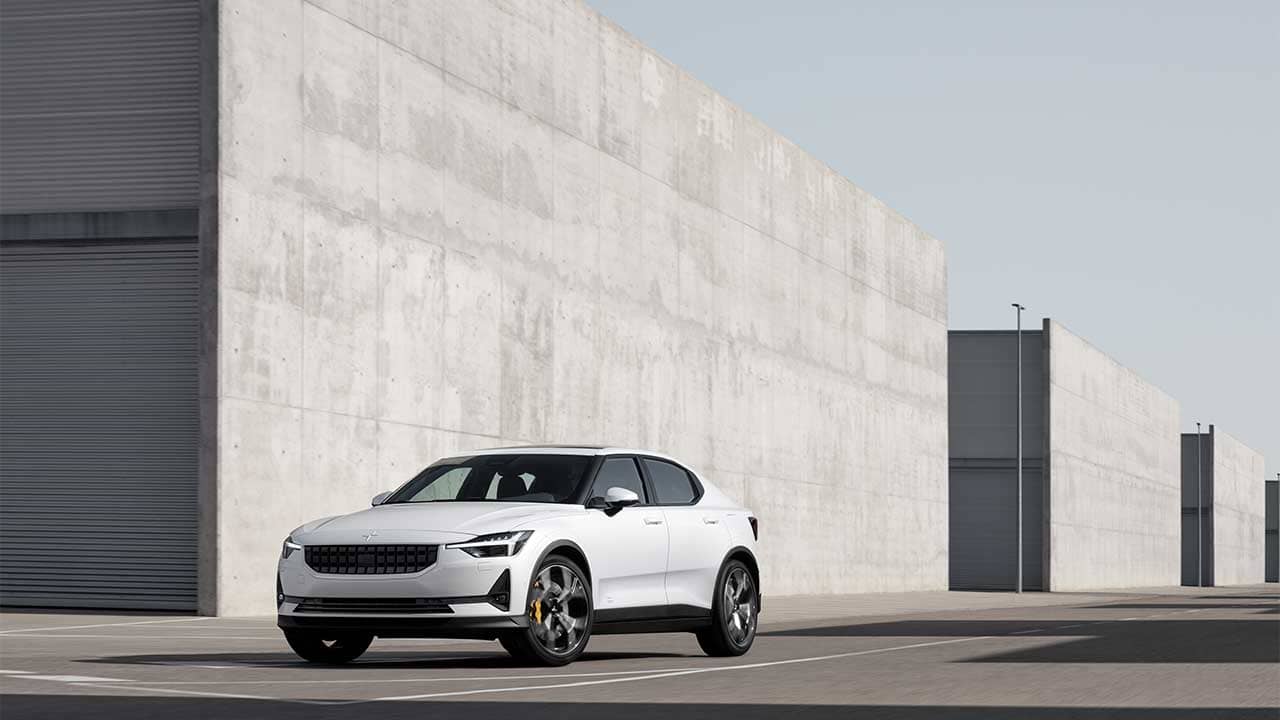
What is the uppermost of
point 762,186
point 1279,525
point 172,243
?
point 762,186

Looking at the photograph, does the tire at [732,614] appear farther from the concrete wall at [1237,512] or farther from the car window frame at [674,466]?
the concrete wall at [1237,512]

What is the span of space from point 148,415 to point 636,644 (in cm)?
792

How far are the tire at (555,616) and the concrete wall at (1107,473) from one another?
58989 millimetres

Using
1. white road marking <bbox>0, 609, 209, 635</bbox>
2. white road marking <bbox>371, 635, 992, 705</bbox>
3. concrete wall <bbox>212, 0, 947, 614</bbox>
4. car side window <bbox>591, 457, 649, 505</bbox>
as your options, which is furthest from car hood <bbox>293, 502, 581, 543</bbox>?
concrete wall <bbox>212, 0, 947, 614</bbox>

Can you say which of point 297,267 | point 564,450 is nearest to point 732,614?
point 564,450

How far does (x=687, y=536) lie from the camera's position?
50.2 ft

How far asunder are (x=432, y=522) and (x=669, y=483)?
2.80 metres

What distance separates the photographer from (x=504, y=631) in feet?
43.5

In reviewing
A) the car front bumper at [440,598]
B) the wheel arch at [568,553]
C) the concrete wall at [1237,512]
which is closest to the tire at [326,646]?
the car front bumper at [440,598]

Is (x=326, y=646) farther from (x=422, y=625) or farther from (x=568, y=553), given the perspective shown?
(x=568, y=553)

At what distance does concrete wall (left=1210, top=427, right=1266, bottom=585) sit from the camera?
12119 cm

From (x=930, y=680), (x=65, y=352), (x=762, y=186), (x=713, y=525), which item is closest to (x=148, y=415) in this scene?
(x=65, y=352)

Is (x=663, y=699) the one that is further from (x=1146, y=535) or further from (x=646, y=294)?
(x=1146, y=535)

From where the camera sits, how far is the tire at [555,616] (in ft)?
44.2
